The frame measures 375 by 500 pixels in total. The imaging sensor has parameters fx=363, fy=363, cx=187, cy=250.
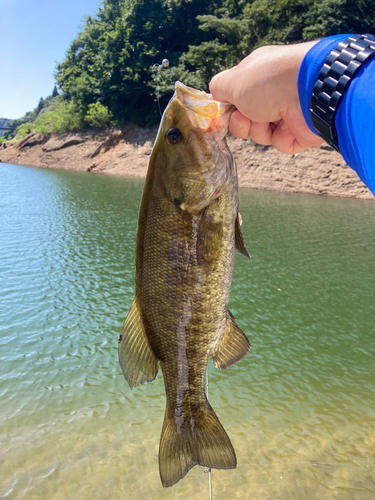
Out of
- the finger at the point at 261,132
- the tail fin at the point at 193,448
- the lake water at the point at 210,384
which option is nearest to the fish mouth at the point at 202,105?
the finger at the point at 261,132

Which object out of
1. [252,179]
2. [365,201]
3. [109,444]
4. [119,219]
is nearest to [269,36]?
[252,179]

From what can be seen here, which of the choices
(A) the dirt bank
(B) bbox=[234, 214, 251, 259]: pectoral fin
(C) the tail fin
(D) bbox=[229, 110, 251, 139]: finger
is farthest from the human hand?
(A) the dirt bank

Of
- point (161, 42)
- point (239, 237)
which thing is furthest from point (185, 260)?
point (161, 42)

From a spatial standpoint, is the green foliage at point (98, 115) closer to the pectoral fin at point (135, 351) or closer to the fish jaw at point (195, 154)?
the fish jaw at point (195, 154)

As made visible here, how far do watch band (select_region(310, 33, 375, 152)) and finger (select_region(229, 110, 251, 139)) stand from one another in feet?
2.66

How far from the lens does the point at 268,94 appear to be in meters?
1.83

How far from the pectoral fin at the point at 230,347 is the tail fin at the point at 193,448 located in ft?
1.18

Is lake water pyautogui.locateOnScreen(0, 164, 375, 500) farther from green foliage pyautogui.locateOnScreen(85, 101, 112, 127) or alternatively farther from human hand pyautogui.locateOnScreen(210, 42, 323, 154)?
green foliage pyautogui.locateOnScreen(85, 101, 112, 127)

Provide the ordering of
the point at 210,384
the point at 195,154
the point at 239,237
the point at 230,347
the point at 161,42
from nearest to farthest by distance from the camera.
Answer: the point at 195,154 → the point at 239,237 → the point at 230,347 → the point at 210,384 → the point at 161,42

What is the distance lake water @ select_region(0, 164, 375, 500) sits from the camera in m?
4.62

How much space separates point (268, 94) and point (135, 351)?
1.59 meters

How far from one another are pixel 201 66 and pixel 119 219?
25.6 metres

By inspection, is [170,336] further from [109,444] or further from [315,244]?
[315,244]

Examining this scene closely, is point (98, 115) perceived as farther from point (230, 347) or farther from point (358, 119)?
point (358, 119)
